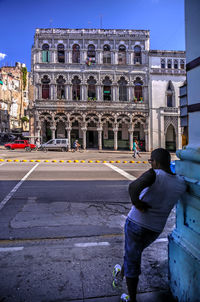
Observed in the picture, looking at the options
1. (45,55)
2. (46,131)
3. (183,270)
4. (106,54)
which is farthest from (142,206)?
Answer: (45,55)

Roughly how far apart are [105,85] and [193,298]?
33.3 meters

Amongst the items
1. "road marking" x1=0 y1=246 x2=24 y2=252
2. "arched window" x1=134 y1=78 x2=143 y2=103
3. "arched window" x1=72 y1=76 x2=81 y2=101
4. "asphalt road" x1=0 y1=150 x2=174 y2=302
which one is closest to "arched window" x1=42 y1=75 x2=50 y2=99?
"arched window" x1=72 y1=76 x2=81 y2=101

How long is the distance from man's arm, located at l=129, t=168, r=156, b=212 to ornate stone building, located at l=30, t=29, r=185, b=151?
30935 mm

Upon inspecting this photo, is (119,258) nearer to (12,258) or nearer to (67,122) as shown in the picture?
(12,258)

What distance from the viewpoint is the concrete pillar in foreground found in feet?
7.45

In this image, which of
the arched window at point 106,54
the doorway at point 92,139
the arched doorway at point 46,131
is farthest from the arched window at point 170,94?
the arched doorway at point 46,131

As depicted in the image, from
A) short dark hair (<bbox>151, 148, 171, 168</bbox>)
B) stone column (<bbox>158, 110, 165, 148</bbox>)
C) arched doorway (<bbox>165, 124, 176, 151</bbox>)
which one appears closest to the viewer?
short dark hair (<bbox>151, 148, 171, 168</bbox>)

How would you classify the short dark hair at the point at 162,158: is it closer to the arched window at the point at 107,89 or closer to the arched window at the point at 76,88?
the arched window at the point at 76,88

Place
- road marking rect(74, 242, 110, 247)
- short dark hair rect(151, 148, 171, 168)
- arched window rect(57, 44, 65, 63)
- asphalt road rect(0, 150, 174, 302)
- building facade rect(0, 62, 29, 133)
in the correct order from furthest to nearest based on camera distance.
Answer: building facade rect(0, 62, 29, 133) → arched window rect(57, 44, 65, 63) → road marking rect(74, 242, 110, 247) → asphalt road rect(0, 150, 174, 302) → short dark hair rect(151, 148, 171, 168)

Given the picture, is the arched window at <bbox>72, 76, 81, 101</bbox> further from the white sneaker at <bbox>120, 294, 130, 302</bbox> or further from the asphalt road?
the white sneaker at <bbox>120, 294, 130, 302</bbox>

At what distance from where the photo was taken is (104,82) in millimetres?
33625

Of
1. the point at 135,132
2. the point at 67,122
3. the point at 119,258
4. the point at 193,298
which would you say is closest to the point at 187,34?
the point at 193,298

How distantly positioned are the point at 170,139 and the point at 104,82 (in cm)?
1352

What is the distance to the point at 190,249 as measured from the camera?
2.33 meters
